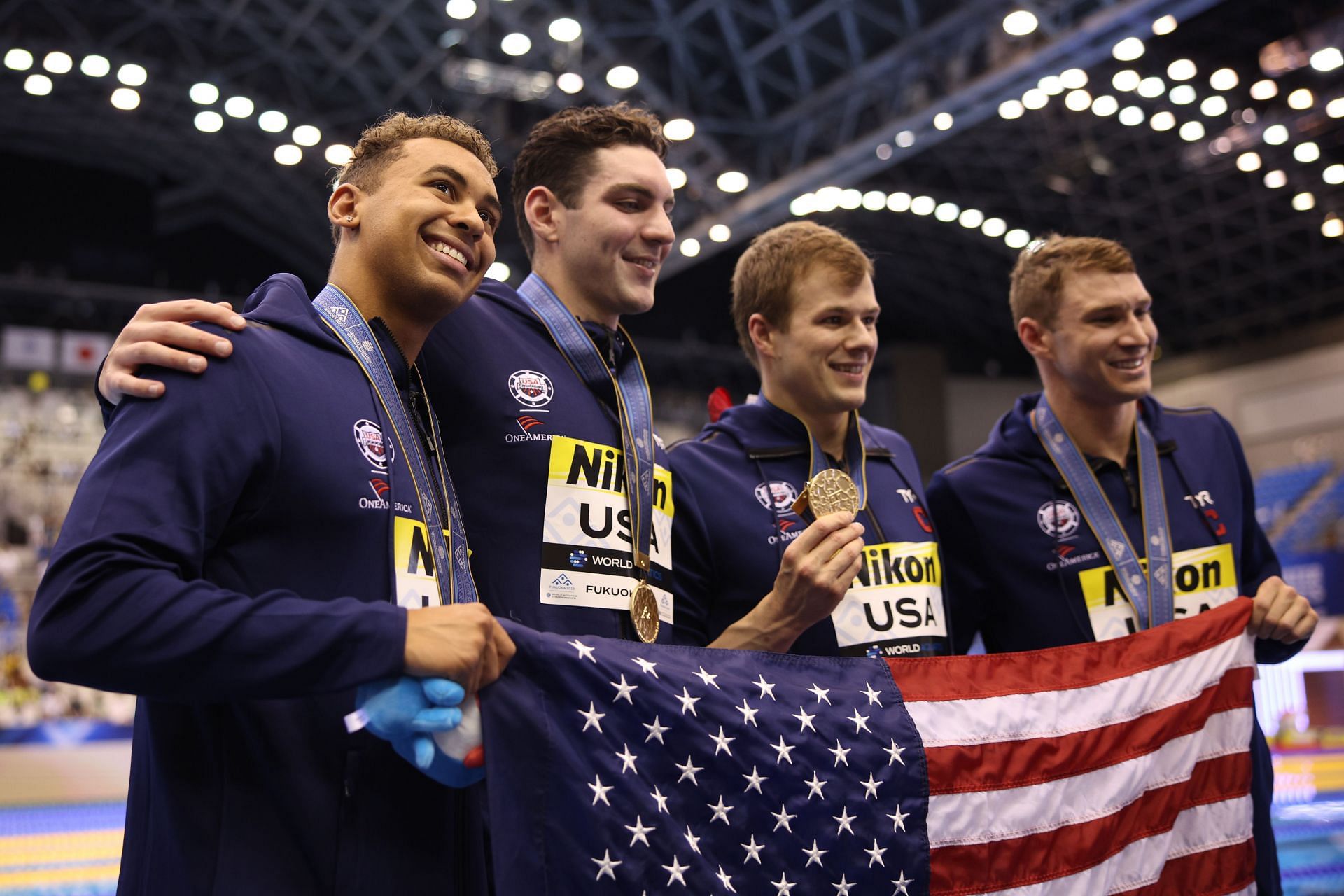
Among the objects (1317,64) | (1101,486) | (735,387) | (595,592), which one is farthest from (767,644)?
(735,387)

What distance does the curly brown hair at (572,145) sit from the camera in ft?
8.97

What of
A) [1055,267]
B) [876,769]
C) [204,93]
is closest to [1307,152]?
[204,93]

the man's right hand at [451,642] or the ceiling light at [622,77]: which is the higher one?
the ceiling light at [622,77]

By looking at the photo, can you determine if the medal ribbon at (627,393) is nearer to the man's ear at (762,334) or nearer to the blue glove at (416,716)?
the man's ear at (762,334)

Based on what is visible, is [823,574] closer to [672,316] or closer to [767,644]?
[767,644]

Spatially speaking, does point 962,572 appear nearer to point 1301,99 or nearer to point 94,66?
point 94,66

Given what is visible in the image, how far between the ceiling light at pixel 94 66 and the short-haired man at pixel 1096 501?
11.9m

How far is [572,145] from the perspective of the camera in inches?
108

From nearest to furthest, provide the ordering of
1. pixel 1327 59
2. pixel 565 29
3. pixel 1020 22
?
pixel 1020 22, pixel 565 29, pixel 1327 59

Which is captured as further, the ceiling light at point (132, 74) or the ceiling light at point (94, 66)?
the ceiling light at point (132, 74)

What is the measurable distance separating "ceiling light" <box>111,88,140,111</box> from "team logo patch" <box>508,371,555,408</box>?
12.5 metres

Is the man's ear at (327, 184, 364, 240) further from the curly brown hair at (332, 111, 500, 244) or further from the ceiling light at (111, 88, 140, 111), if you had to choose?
the ceiling light at (111, 88, 140, 111)

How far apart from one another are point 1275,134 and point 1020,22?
641 cm

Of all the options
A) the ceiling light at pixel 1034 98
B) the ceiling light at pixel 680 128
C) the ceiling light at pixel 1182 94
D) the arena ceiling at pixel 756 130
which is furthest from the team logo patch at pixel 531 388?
the ceiling light at pixel 1182 94
